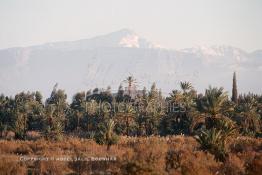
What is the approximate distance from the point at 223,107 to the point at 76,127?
38.9 meters

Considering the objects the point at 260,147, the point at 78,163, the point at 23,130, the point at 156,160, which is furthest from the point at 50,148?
the point at 23,130

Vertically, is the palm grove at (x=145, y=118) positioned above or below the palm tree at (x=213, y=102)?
below

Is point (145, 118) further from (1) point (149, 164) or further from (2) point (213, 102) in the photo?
(1) point (149, 164)

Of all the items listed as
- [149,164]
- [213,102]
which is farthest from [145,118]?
[149,164]

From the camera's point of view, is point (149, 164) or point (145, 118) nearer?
point (149, 164)

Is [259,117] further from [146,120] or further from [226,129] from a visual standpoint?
[226,129]

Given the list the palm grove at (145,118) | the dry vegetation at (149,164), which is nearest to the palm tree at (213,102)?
the palm grove at (145,118)

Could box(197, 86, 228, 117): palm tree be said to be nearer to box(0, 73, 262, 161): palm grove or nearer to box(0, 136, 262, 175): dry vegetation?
box(0, 73, 262, 161): palm grove

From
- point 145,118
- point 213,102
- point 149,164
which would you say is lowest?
point 145,118

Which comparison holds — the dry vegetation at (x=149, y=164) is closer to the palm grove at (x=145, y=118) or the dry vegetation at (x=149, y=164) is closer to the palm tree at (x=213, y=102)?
the palm tree at (x=213, y=102)

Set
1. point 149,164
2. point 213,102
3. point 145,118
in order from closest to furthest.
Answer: point 149,164
point 213,102
point 145,118

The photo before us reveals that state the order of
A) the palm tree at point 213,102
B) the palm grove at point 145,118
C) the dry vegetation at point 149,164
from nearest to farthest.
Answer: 1. the dry vegetation at point 149,164
2. the palm tree at point 213,102
3. the palm grove at point 145,118

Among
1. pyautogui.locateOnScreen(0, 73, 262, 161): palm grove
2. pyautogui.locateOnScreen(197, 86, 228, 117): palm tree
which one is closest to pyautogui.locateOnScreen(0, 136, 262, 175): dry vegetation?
pyautogui.locateOnScreen(197, 86, 228, 117): palm tree

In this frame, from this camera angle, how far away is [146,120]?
74062 mm
